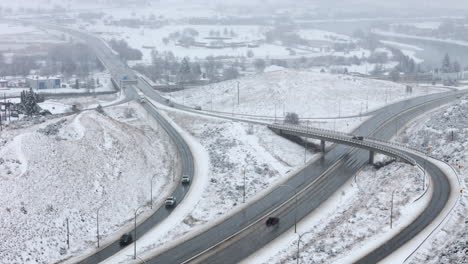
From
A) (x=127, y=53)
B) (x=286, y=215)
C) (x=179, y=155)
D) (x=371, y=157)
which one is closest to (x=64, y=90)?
(x=127, y=53)

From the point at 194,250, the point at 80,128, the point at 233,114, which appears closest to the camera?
the point at 194,250

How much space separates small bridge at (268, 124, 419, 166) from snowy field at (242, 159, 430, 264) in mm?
2955

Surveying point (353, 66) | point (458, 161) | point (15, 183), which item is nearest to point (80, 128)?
point (15, 183)

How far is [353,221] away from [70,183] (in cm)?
2750

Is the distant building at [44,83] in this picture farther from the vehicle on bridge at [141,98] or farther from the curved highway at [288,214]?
the curved highway at [288,214]

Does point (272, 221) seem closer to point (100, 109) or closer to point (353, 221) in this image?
point (353, 221)

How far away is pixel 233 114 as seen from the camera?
101m

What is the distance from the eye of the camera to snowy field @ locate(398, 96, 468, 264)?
1618 inches

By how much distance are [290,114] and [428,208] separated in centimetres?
4540

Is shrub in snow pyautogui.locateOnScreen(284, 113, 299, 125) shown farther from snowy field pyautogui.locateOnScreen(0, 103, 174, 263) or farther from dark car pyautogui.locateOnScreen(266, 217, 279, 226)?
dark car pyautogui.locateOnScreen(266, 217, 279, 226)

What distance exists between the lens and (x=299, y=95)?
108938mm

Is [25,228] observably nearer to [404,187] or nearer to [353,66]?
[404,187]

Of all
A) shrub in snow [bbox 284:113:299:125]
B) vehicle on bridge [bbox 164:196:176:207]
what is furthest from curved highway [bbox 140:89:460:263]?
shrub in snow [bbox 284:113:299:125]

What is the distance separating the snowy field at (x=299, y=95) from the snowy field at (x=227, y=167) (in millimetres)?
15006
